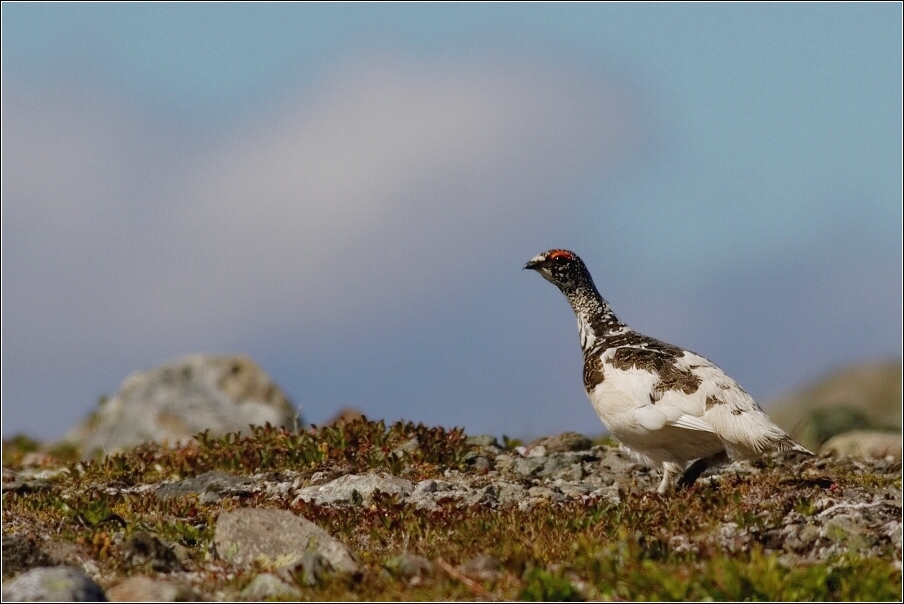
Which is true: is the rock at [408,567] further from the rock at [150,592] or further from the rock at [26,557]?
the rock at [26,557]

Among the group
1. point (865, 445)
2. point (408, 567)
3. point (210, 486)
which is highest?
point (865, 445)

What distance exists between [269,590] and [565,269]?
6.25m

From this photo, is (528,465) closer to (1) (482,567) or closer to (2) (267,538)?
(2) (267,538)

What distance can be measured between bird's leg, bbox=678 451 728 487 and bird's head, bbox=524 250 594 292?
263 cm

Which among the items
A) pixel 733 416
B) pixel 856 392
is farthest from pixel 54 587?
pixel 856 392

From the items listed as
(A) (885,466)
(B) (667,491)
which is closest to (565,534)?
(B) (667,491)

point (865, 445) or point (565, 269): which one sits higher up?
point (565, 269)

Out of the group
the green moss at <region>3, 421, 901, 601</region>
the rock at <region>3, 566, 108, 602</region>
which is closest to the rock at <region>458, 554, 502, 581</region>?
the green moss at <region>3, 421, 901, 601</region>

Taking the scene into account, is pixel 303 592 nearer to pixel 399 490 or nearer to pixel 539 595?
pixel 539 595

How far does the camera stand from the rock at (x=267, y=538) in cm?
884

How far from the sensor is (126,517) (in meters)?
10.9

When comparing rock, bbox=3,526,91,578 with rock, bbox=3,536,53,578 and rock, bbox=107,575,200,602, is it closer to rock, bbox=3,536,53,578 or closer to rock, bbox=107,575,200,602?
rock, bbox=3,536,53,578

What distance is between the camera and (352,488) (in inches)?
470

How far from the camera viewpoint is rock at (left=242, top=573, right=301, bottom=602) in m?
7.98
